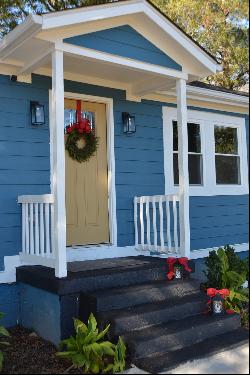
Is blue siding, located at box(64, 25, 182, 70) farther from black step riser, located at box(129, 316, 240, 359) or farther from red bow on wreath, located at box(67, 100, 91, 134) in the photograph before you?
black step riser, located at box(129, 316, 240, 359)

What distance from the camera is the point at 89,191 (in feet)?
18.7

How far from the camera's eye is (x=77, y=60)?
4.90m

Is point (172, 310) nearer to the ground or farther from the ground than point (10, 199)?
nearer to the ground

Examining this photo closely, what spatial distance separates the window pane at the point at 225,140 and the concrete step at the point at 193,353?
3.83 meters

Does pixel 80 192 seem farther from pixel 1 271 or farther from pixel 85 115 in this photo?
pixel 1 271

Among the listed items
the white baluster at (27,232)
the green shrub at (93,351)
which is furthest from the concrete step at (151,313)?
the white baluster at (27,232)

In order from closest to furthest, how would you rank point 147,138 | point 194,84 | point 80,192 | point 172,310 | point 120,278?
point 172,310, point 120,278, point 80,192, point 147,138, point 194,84

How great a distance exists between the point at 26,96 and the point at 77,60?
0.77 metres

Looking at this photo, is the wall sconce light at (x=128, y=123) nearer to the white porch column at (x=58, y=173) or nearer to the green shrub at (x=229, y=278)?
the white porch column at (x=58, y=173)

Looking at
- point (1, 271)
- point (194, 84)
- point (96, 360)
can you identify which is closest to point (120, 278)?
point (96, 360)

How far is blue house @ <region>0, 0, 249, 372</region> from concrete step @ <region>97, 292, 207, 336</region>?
433 millimetres

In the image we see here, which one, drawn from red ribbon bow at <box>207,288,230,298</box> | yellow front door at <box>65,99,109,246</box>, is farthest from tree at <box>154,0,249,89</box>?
red ribbon bow at <box>207,288,230,298</box>

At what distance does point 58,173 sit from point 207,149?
351 centimetres

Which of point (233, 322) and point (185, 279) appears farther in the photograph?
point (185, 279)
